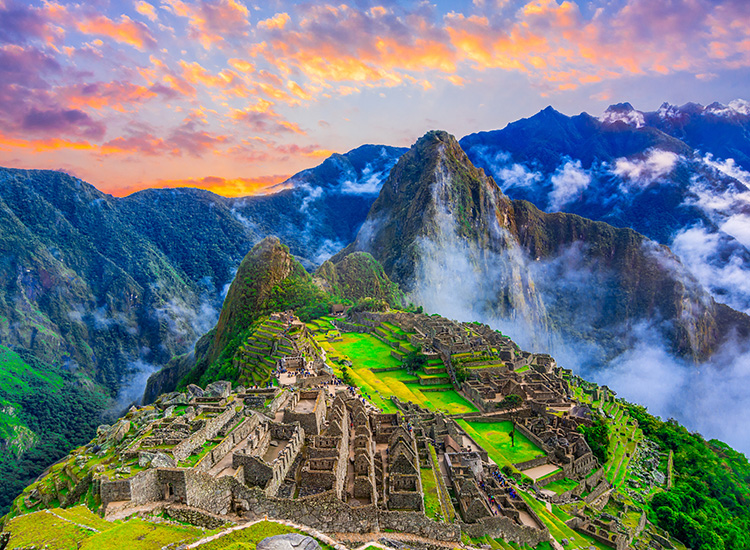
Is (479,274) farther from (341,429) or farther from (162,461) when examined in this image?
(162,461)

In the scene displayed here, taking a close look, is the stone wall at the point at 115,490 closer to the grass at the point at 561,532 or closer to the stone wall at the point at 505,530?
the stone wall at the point at 505,530

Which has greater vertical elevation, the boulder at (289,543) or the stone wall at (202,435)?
the boulder at (289,543)

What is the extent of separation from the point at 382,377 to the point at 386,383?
399 centimetres

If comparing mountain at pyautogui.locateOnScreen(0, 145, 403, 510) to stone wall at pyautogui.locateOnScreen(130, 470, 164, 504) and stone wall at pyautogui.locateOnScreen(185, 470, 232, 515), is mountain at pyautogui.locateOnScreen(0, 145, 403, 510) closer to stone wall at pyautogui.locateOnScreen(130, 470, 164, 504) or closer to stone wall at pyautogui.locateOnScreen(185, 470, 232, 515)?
stone wall at pyautogui.locateOnScreen(130, 470, 164, 504)

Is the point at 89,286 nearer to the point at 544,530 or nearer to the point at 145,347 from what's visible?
the point at 145,347

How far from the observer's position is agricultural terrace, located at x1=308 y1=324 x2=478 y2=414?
46428mm

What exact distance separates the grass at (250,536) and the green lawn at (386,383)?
879 inches

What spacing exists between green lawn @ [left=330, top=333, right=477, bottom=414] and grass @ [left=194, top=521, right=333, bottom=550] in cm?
2233

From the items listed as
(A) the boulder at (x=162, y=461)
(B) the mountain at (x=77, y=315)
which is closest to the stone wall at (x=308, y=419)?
(A) the boulder at (x=162, y=461)

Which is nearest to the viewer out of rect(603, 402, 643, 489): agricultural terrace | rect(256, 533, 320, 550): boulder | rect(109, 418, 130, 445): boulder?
rect(256, 533, 320, 550): boulder

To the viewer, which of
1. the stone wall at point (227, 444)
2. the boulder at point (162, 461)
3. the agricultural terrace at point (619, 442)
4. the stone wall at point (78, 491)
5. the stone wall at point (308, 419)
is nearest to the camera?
the boulder at point (162, 461)

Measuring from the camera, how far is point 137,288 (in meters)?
184

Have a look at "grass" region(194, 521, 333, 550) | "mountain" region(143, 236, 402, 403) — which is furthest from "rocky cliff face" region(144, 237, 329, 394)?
"grass" region(194, 521, 333, 550)

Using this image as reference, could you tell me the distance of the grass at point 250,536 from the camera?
12.1m
